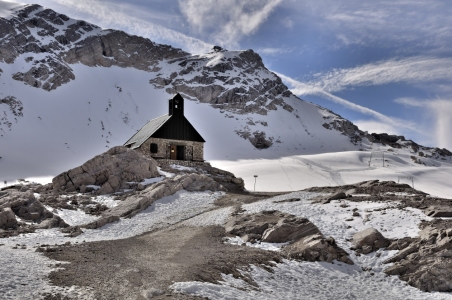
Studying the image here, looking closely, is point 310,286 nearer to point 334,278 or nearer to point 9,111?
point 334,278

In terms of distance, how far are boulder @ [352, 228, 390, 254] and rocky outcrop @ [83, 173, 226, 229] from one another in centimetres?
1466

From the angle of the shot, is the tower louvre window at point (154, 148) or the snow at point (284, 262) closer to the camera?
the snow at point (284, 262)

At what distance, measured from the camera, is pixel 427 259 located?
14633mm

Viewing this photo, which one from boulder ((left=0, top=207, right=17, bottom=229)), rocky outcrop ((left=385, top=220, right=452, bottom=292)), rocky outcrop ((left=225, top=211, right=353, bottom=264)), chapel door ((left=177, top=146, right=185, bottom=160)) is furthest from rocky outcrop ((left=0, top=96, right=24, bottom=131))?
rocky outcrop ((left=385, top=220, right=452, bottom=292))

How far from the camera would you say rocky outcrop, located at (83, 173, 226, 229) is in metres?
24.0

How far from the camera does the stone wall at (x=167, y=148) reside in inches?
1683

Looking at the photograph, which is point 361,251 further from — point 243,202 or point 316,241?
point 243,202

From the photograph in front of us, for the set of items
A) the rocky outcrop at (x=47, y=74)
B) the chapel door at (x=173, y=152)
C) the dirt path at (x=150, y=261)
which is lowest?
the dirt path at (x=150, y=261)

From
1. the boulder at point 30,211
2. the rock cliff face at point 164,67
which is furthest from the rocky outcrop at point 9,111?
the boulder at point 30,211

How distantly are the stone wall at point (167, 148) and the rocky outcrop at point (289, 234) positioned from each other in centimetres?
2358

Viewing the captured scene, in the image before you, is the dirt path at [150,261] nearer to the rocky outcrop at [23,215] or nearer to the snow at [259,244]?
the snow at [259,244]

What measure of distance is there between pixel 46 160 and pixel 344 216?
6771 cm

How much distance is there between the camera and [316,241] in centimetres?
1652

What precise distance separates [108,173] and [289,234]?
2083 cm
